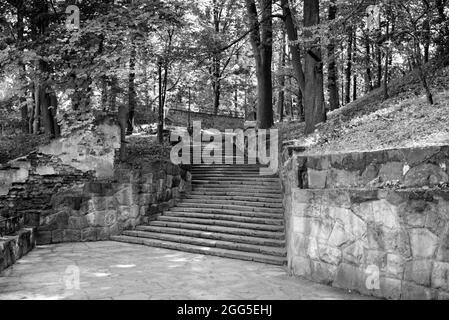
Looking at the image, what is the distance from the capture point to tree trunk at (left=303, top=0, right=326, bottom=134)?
10945mm

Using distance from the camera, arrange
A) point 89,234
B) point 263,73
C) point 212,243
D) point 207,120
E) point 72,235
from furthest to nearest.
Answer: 1. point 207,120
2. point 263,73
3. point 89,234
4. point 72,235
5. point 212,243

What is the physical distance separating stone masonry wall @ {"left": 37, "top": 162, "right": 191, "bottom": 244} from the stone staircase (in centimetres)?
34

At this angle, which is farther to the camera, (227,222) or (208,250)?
(227,222)

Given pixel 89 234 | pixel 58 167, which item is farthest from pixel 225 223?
pixel 58 167

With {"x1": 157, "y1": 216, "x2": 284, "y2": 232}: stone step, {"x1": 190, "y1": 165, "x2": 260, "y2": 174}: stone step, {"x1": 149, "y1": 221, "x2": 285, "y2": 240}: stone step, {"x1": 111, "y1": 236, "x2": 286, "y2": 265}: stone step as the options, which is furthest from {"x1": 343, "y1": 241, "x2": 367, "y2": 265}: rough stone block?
{"x1": 190, "y1": 165, "x2": 260, "y2": 174}: stone step

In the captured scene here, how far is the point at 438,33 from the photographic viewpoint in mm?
11914

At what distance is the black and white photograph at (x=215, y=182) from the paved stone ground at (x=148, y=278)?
0.04 m

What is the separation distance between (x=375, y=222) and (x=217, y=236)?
4.11 metres

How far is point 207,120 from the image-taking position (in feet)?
84.8

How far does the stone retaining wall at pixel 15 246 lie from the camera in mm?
6344

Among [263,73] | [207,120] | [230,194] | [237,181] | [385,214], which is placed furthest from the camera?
[207,120]

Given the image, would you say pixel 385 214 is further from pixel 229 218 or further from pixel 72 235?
pixel 72 235

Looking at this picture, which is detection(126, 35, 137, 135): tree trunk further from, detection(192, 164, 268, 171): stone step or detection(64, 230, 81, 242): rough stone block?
detection(64, 230, 81, 242): rough stone block
